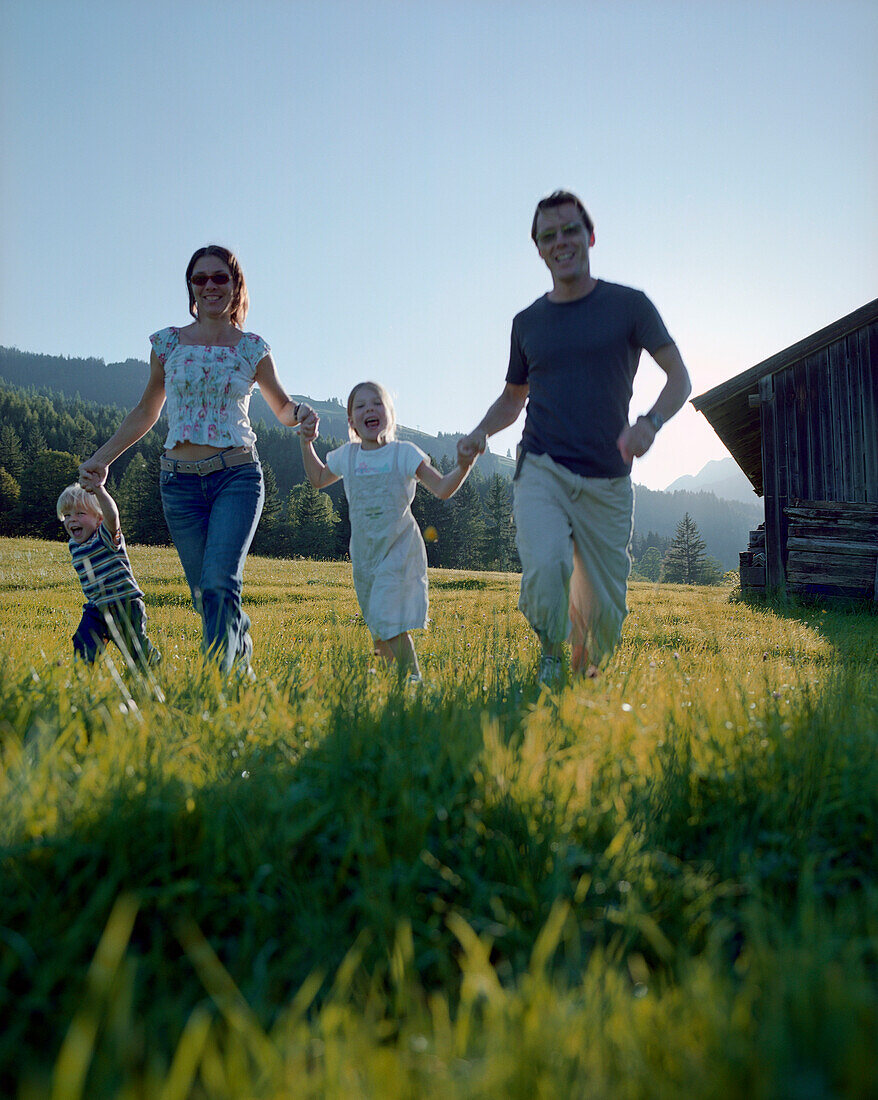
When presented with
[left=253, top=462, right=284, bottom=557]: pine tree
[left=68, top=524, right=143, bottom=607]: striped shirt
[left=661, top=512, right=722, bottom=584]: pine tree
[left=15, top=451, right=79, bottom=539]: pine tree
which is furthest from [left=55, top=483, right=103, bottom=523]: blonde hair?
[left=661, top=512, right=722, bottom=584]: pine tree

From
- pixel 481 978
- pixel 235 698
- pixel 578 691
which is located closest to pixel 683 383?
pixel 578 691

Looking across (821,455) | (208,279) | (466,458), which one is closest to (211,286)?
(208,279)

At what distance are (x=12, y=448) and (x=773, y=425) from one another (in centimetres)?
10637

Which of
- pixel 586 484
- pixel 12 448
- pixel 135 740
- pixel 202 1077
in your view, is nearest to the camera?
pixel 202 1077

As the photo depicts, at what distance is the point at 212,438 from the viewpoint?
4578 millimetres

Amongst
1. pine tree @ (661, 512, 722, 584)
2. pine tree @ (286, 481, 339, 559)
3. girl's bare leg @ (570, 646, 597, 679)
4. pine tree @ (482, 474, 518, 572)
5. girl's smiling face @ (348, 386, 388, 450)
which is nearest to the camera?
girl's bare leg @ (570, 646, 597, 679)

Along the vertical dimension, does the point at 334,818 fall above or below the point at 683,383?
below

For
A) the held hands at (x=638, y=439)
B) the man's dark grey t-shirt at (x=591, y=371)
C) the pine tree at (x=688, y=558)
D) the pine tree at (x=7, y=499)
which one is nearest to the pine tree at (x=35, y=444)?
the pine tree at (x=7, y=499)

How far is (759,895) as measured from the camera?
65.5 inches

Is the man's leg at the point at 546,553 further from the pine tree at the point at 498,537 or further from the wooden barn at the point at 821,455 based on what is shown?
the pine tree at the point at 498,537

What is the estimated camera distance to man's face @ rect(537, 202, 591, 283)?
14.9 feet

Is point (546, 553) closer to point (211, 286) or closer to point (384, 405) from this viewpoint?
point (384, 405)

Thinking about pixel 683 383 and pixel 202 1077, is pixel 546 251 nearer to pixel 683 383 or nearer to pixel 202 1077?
pixel 683 383

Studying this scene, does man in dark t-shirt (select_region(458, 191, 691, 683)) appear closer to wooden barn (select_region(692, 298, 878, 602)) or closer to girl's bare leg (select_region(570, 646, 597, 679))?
girl's bare leg (select_region(570, 646, 597, 679))
